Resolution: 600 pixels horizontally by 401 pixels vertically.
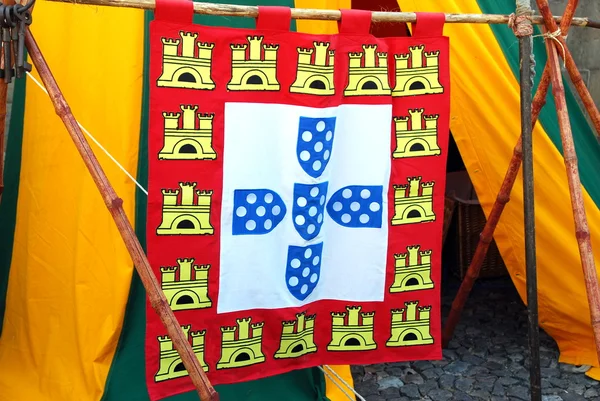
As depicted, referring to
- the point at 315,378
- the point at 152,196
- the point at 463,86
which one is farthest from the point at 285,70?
the point at 315,378

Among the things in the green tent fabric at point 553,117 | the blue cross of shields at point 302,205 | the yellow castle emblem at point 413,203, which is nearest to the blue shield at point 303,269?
the blue cross of shields at point 302,205

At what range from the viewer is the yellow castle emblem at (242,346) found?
256cm

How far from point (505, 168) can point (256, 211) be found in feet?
5.04

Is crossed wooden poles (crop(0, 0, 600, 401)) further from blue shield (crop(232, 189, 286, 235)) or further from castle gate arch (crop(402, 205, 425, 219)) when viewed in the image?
blue shield (crop(232, 189, 286, 235))

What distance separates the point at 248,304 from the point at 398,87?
106 cm

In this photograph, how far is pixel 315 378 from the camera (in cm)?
309

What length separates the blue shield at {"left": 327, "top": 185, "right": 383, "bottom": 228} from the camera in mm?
2682

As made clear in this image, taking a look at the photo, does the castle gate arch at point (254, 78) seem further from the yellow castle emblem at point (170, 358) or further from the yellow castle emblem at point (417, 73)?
the yellow castle emblem at point (170, 358)

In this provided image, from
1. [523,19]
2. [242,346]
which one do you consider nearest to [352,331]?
[242,346]

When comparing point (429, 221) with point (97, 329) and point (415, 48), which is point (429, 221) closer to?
point (415, 48)

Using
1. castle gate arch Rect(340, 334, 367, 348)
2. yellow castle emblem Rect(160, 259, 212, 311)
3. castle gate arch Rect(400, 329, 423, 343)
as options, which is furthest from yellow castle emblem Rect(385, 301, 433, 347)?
yellow castle emblem Rect(160, 259, 212, 311)

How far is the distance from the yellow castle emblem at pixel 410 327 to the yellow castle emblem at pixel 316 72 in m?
0.96

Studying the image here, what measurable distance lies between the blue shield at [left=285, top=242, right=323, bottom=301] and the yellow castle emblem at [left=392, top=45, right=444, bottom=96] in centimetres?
72

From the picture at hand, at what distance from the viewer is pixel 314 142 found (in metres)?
2.60
